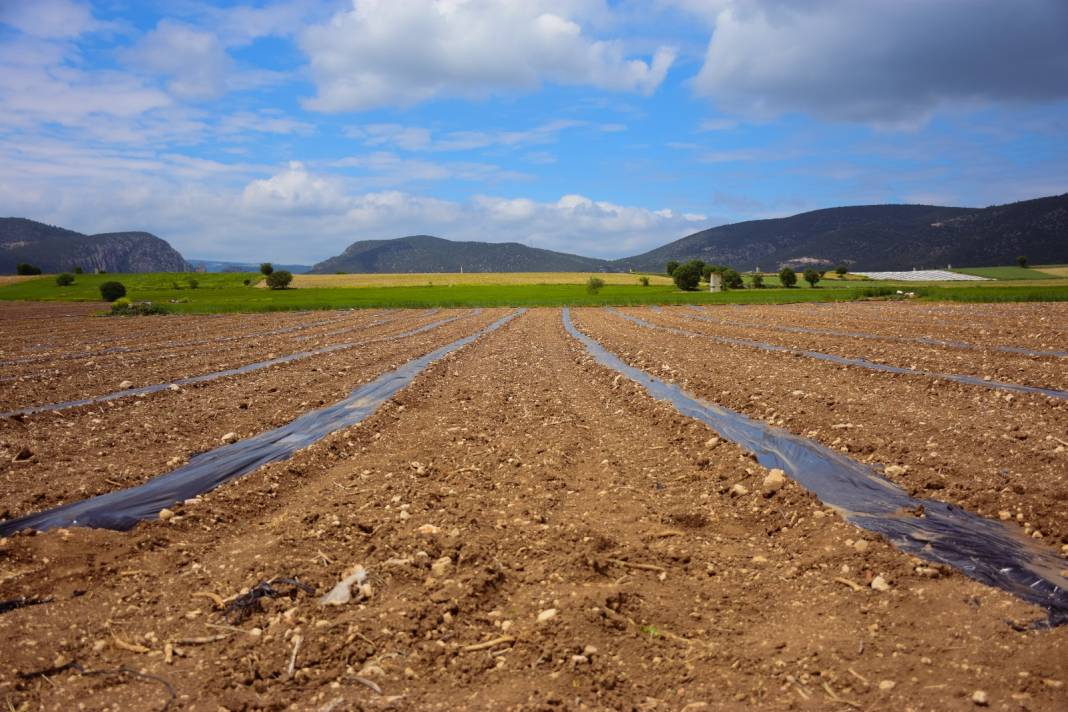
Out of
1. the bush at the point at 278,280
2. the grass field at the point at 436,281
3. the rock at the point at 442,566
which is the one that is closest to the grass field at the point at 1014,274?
the grass field at the point at 436,281

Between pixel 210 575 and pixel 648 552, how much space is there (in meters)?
3.85

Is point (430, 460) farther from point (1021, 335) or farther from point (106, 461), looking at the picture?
point (1021, 335)

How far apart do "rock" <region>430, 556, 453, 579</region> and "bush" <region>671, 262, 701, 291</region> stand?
91.7 metres

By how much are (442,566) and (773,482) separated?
4.01 m

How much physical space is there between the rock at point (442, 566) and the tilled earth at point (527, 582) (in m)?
0.02

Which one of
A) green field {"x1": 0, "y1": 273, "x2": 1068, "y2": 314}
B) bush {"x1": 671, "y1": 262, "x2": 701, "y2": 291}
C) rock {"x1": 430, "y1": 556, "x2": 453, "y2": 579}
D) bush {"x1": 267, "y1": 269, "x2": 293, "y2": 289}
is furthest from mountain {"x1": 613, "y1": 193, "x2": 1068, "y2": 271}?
rock {"x1": 430, "y1": 556, "x2": 453, "y2": 579}

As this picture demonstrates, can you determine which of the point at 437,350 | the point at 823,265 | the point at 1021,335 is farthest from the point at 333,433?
the point at 823,265

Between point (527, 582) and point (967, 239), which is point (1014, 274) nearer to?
point (967, 239)

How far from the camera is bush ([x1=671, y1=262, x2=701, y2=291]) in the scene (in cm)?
9344

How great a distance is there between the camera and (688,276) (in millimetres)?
93750

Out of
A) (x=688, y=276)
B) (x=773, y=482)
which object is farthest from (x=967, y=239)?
(x=773, y=482)

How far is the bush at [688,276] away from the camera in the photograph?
307 ft

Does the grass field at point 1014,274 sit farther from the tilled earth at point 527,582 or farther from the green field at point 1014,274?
the tilled earth at point 527,582

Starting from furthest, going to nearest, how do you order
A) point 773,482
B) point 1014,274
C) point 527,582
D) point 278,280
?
point 1014,274, point 278,280, point 773,482, point 527,582
